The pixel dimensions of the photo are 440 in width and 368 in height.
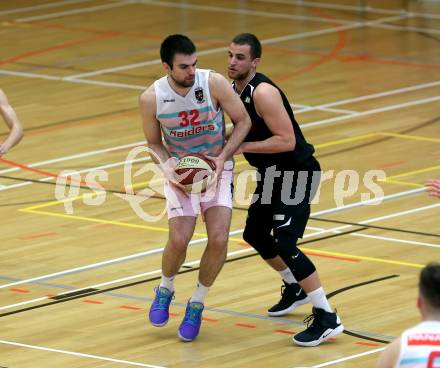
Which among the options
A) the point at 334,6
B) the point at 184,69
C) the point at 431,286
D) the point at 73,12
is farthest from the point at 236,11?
the point at 431,286

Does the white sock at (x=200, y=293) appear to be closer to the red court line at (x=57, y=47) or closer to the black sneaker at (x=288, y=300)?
the black sneaker at (x=288, y=300)

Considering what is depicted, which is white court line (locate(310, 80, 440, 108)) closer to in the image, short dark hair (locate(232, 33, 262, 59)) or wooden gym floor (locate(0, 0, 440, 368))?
wooden gym floor (locate(0, 0, 440, 368))

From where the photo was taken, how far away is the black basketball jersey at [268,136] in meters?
10.2

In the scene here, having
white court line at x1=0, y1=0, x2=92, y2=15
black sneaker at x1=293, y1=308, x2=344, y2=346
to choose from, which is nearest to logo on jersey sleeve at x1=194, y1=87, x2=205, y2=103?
black sneaker at x1=293, y1=308, x2=344, y2=346

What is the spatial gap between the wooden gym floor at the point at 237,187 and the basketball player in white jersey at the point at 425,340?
3.30 metres

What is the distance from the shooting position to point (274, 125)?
9.97 metres

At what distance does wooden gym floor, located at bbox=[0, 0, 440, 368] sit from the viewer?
406 inches

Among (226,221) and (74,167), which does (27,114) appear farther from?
(226,221)

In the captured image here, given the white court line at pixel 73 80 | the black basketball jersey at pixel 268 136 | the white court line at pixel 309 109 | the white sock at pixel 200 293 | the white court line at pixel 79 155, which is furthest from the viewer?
the white court line at pixel 73 80

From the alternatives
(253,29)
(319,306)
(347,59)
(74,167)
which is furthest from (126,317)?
(253,29)

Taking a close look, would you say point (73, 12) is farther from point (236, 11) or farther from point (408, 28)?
point (408, 28)

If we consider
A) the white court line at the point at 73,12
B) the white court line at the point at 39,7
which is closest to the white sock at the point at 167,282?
the white court line at the point at 73,12

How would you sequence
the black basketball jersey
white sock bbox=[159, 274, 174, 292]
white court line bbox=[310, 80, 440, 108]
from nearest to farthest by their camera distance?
the black basketball jersey < white sock bbox=[159, 274, 174, 292] < white court line bbox=[310, 80, 440, 108]

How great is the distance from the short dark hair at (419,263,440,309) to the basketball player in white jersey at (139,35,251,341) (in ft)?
12.8
